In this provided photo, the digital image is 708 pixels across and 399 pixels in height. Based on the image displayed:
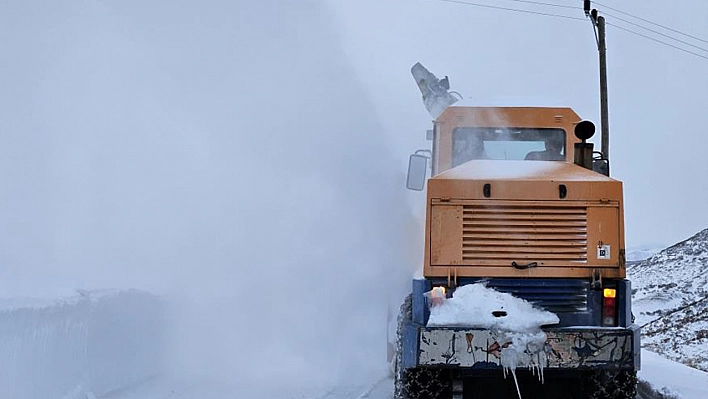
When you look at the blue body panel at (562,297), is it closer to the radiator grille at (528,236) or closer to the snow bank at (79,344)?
the radiator grille at (528,236)

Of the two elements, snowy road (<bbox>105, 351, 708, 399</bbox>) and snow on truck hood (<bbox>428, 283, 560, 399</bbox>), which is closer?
snow on truck hood (<bbox>428, 283, 560, 399</bbox>)

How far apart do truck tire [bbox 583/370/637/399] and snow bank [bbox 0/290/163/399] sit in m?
5.26

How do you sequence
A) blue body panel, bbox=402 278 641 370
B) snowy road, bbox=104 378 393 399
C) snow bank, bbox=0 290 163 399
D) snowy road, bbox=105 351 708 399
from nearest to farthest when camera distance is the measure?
blue body panel, bbox=402 278 641 370 < snow bank, bbox=0 290 163 399 < snowy road, bbox=105 351 708 399 < snowy road, bbox=104 378 393 399

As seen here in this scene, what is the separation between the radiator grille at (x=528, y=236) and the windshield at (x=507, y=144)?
5.38 feet

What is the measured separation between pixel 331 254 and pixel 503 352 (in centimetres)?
568

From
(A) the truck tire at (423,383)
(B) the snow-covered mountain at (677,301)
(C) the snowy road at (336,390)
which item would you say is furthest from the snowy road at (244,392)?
(B) the snow-covered mountain at (677,301)

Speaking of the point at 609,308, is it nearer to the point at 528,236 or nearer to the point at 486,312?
the point at 528,236

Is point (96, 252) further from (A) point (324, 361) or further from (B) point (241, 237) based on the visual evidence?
(A) point (324, 361)

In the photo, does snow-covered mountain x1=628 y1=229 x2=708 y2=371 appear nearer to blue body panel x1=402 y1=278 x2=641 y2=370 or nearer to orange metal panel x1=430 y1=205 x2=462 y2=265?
blue body panel x1=402 y1=278 x2=641 y2=370

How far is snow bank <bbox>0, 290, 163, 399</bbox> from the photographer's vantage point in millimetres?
7621

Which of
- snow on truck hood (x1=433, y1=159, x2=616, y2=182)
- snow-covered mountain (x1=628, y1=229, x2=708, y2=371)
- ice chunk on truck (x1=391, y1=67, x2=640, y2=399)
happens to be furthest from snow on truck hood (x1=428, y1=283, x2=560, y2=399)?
snow-covered mountain (x1=628, y1=229, x2=708, y2=371)

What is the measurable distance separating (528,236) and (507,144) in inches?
73.1

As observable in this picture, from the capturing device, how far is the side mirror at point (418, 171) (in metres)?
7.80

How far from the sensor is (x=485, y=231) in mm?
6309
